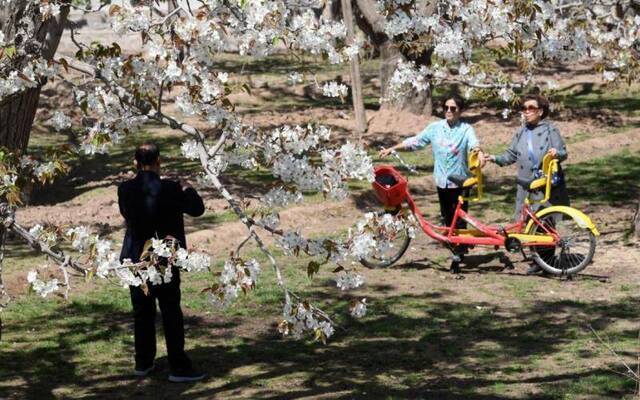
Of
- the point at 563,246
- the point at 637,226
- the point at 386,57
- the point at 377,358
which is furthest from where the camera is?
the point at 386,57

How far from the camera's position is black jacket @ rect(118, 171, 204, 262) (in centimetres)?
886

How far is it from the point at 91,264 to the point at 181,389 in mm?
2065

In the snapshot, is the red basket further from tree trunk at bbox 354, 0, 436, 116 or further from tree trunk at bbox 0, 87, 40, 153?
tree trunk at bbox 354, 0, 436, 116

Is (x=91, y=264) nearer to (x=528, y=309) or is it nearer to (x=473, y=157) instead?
(x=528, y=309)

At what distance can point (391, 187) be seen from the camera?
40.8 ft

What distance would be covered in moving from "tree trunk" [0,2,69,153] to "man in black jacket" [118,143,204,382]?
0.84 meters

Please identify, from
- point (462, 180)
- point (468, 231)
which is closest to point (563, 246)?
point (468, 231)

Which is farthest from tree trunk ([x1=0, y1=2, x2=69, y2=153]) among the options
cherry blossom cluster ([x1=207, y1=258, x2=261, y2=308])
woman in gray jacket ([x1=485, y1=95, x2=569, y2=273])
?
woman in gray jacket ([x1=485, y1=95, x2=569, y2=273])

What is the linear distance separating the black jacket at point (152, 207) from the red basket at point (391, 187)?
12.5 ft

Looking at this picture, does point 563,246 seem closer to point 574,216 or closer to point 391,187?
point 574,216

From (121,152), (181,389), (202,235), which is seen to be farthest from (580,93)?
(181,389)

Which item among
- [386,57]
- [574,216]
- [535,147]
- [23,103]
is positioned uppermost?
[386,57]

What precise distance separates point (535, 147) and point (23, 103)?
5416 millimetres

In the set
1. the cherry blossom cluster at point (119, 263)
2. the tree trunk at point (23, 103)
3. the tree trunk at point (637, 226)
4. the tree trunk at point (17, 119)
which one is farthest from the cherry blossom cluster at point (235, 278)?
the tree trunk at point (637, 226)
